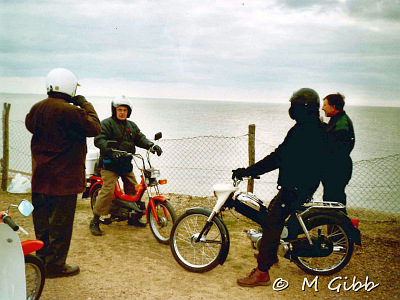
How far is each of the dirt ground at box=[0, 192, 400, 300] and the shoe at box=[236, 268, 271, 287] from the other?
0.05 metres

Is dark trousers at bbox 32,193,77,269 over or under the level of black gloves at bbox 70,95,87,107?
under

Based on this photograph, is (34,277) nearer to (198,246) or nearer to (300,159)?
(198,246)

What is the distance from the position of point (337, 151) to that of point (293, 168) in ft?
3.92

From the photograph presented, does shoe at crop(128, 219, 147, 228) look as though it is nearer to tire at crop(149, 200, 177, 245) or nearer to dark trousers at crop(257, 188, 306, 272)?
tire at crop(149, 200, 177, 245)

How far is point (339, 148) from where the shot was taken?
4.48 metres

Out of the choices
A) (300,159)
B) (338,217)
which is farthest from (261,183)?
(300,159)

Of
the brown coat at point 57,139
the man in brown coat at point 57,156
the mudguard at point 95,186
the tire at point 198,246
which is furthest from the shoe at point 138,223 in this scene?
the brown coat at point 57,139

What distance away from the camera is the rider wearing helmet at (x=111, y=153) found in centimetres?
511

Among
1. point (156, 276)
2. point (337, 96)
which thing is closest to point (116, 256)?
point (156, 276)

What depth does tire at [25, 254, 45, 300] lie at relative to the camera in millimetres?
3074

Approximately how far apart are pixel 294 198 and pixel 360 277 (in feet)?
4.47

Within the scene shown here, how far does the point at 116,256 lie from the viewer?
450 centimetres

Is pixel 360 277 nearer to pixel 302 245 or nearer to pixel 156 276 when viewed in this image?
pixel 302 245

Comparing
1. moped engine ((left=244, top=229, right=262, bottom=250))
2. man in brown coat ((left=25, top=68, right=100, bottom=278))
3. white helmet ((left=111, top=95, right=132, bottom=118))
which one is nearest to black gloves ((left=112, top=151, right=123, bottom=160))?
white helmet ((left=111, top=95, right=132, bottom=118))
